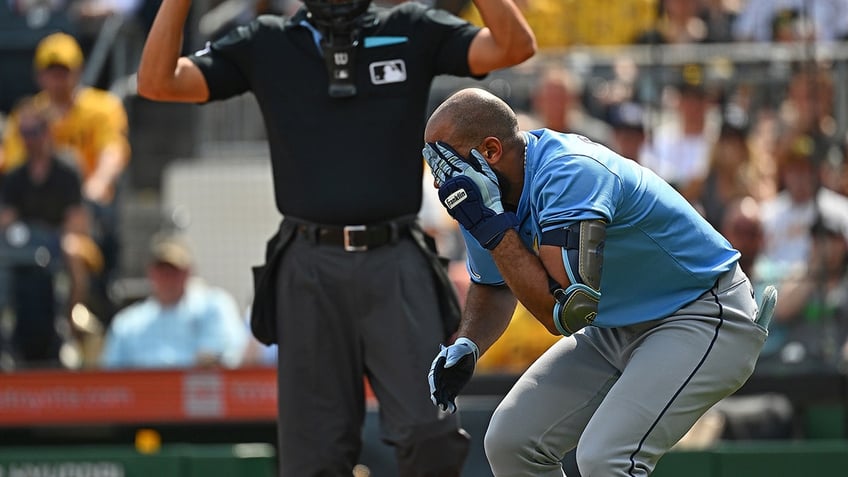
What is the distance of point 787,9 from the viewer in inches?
390

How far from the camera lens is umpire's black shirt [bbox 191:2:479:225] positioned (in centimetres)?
566

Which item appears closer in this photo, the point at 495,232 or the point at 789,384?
the point at 495,232

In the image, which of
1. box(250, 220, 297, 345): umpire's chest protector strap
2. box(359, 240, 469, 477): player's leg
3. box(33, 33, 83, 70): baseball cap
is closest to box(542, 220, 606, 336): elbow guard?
box(359, 240, 469, 477): player's leg

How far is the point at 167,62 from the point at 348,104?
738 mm

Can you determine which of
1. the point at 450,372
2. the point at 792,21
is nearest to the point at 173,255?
the point at 792,21

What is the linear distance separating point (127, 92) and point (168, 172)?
3.41ft

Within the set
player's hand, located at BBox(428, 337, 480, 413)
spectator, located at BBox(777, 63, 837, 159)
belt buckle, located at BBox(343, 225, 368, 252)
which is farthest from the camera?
spectator, located at BBox(777, 63, 837, 159)

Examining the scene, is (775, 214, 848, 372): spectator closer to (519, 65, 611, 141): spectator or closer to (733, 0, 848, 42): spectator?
(733, 0, 848, 42): spectator

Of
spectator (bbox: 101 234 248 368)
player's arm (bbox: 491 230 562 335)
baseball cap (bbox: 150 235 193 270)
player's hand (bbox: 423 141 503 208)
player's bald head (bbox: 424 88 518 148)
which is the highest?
player's bald head (bbox: 424 88 518 148)

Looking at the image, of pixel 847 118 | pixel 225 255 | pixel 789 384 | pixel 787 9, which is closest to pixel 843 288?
pixel 789 384

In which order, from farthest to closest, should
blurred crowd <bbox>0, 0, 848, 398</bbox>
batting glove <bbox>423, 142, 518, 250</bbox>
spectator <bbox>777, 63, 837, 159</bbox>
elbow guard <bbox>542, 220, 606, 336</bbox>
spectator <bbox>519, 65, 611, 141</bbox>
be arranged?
1. spectator <bbox>519, 65, 611, 141</bbox>
2. spectator <bbox>777, 63, 837, 159</bbox>
3. blurred crowd <bbox>0, 0, 848, 398</bbox>
4. batting glove <bbox>423, 142, 518, 250</bbox>
5. elbow guard <bbox>542, 220, 606, 336</bbox>

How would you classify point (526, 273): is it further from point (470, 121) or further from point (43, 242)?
point (43, 242)

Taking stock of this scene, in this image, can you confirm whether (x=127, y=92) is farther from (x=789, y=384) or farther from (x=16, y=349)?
(x=789, y=384)

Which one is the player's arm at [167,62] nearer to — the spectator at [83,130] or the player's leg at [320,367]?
the player's leg at [320,367]
